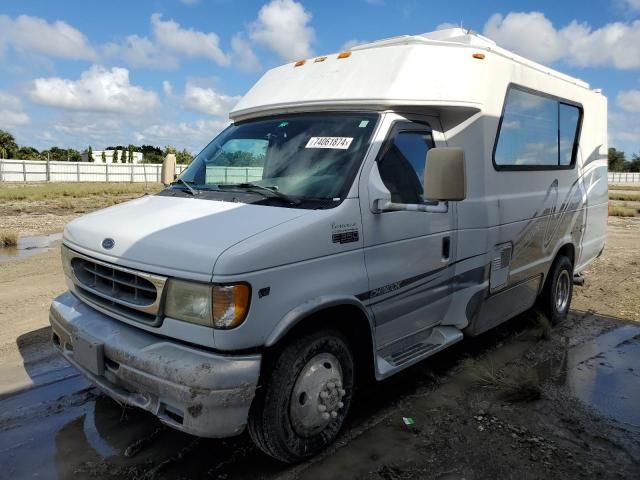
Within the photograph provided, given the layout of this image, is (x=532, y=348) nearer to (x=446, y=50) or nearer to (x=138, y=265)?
(x=446, y=50)

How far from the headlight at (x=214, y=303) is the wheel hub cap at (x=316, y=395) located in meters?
0.64

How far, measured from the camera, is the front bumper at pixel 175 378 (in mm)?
2713

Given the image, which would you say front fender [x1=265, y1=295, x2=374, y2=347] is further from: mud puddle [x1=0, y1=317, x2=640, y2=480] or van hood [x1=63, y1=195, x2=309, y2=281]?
mud puddle [x1=0, y1=317, x2=640, y2=480]

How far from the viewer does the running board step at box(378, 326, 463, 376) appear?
3.71 meters

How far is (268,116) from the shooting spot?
4.41 metres

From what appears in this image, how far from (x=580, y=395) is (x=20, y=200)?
23888 mm

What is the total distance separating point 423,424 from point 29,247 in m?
9.96

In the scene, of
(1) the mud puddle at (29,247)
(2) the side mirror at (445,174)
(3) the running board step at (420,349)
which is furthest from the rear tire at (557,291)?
(1) the mud puddle at (29,247)

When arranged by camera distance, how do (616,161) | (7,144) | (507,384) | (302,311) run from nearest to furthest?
(302,311) < (507,384) < (7,144) < (616,161)

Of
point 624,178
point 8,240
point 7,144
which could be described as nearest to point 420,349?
point 8,240

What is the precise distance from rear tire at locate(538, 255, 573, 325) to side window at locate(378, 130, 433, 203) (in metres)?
2.86

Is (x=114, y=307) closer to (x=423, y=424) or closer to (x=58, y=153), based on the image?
(x=423, y=424)

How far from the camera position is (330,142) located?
3.69 meters

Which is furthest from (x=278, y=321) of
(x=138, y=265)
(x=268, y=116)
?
(x=268, y=116)
